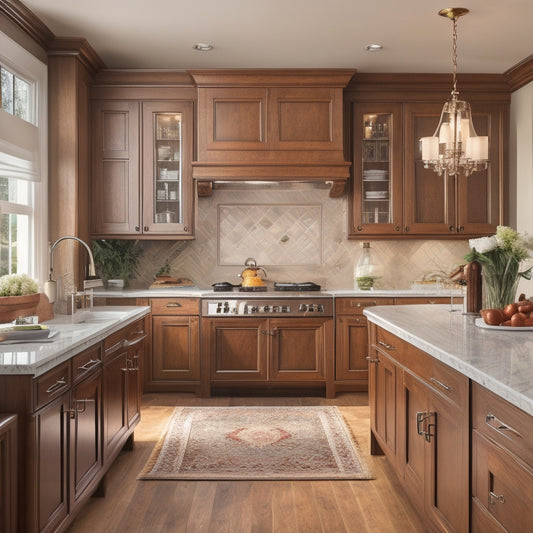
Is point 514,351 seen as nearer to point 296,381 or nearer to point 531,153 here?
point 296,381

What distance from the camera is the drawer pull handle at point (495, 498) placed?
1.71m

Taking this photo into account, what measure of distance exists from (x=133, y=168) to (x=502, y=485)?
4367 mm

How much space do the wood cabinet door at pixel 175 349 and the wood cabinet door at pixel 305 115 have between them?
1.76 metres

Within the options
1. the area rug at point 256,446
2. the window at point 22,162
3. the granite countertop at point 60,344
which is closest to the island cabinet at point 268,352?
the area rug at point 256,446

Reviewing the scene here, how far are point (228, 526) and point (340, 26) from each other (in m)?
3.41

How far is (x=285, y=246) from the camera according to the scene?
5898 millimetres

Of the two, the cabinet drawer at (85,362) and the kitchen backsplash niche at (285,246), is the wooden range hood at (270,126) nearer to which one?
the kitchen backsplash niche at (285,246)

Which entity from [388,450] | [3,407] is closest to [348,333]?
[388,450]

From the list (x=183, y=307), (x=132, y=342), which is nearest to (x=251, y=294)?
(x=183, y=307)

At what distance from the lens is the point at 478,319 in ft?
9.68

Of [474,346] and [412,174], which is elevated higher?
[412,174]

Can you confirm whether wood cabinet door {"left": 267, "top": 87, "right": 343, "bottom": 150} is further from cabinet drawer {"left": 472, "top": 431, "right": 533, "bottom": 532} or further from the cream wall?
cabinet drawer {"left": 472, "top": 431, "right": 533, "bottom": 532}

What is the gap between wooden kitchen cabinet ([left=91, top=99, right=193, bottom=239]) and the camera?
5367 millimetres

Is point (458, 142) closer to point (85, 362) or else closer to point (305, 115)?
point (305, 115)
